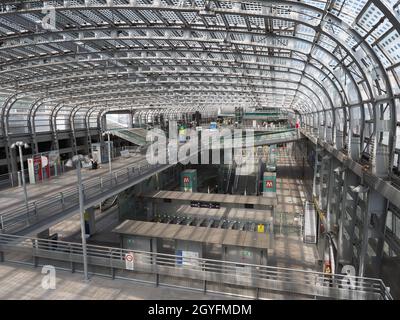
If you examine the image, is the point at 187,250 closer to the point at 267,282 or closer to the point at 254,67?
the point at 267,282

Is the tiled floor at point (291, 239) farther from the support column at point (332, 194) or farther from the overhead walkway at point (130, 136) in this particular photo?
the overhead walkway at point (130, 136)

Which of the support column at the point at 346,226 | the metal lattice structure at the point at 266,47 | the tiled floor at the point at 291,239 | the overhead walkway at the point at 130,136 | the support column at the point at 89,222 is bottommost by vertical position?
the tiled floor at the point at 291,239

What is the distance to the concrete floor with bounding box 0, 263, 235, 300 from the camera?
286 inches

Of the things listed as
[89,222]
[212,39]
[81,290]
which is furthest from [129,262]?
[89,222]

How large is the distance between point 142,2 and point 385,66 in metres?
8.57

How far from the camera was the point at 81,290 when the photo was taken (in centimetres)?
759

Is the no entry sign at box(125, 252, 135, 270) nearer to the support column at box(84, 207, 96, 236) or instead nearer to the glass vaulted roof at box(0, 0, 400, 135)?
the glass vaulted roof at box(0, 0, 400, 135)

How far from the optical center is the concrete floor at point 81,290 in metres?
7.27

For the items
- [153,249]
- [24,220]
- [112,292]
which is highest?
[24,220]

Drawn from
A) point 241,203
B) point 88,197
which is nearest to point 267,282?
point 88,197

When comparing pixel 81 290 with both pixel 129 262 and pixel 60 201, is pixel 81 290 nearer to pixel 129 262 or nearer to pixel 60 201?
pixel 129 262

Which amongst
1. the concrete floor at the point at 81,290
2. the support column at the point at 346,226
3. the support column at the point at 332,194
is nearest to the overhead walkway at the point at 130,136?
the support column at the point at 332,194
